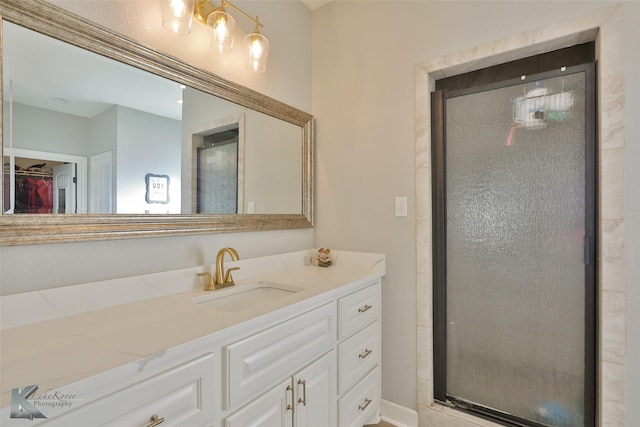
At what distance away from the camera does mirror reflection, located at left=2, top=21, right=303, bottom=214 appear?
3.48ft

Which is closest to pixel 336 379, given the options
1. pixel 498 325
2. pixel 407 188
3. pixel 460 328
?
pixel 460 328

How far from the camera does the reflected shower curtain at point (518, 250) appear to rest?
150 centimetres

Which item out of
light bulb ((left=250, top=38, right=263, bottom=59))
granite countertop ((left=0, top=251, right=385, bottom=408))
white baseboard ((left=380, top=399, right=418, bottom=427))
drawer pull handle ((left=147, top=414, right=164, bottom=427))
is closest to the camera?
granite countertop ((left=0, top=251, right=385, bottom=408))

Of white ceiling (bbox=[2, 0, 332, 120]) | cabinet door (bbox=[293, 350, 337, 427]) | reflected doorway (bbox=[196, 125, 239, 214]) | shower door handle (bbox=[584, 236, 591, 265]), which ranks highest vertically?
white ceiling (bbox=[2, 0, 332, 120])

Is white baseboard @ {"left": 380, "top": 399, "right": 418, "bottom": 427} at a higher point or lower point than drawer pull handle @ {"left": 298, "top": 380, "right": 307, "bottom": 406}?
lower

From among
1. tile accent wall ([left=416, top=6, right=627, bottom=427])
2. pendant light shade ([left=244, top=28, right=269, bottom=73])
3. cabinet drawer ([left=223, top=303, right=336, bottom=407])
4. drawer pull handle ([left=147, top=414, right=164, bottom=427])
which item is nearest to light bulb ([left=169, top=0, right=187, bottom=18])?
pendant light shade ([left=244, top=28, right=269, bottom=73])

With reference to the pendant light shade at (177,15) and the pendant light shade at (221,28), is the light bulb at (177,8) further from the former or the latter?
the pendant light shade at (221,28)

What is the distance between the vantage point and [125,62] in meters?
1.28

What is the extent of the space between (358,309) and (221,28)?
1526 mm

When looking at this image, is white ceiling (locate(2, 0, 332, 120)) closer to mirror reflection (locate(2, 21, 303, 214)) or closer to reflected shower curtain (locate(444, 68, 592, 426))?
mirror reflection (locate(2, 21, 303, 214))

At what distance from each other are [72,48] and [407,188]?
5.32 ft

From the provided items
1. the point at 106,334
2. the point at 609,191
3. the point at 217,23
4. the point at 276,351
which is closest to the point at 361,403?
the point at 276,351

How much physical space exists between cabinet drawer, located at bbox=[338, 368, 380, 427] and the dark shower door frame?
1.14ft

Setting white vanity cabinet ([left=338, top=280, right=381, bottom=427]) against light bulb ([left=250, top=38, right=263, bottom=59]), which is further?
light bulb ([left=250, top=38, right=263, bottom=59])
